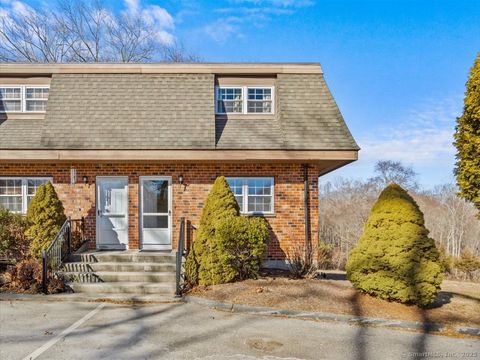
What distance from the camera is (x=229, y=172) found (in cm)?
1037

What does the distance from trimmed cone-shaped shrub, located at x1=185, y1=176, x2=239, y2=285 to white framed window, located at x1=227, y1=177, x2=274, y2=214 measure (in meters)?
1.48

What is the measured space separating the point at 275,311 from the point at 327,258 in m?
12.6

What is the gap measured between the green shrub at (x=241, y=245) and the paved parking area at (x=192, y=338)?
165cm

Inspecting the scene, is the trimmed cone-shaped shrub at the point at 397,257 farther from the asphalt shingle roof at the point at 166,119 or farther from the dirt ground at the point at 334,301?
the asphalt shingle roof at the point at 166,119

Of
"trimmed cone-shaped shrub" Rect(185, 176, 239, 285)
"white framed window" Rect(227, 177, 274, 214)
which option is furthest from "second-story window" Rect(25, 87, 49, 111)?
"trimmed cone-shaped shrub" Rect(185, 176, 239, 285)

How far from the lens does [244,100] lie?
11.1 meters

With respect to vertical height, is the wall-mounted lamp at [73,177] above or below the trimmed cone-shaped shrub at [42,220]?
above

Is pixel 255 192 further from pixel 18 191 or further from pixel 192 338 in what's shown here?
pixel 18 191

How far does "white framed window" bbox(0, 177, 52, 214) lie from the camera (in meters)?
10.3

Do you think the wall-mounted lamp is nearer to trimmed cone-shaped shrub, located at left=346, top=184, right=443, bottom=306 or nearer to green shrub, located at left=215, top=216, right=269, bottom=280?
green shrub, located at left=215, top=216, right=269, bottom=280

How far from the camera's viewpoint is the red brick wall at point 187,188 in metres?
10.2

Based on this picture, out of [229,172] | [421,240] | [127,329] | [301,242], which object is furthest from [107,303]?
[421,240]

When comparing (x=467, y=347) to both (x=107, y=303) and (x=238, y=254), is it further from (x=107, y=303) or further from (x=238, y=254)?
(x=107, y=303)

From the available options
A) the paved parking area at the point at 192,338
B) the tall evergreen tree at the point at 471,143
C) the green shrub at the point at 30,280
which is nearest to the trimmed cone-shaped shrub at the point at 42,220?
the green shrub at the point at 30,280
